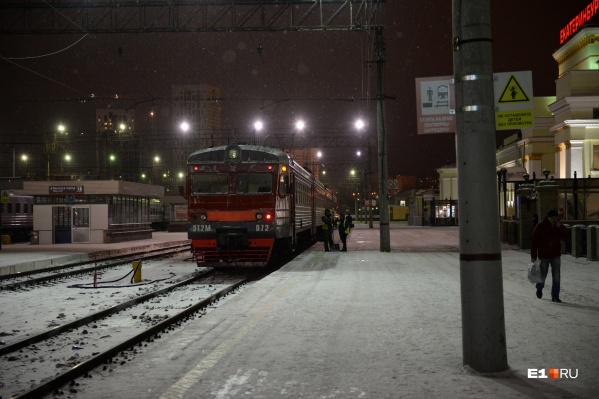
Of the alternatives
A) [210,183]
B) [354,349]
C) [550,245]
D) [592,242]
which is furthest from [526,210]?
[354,349]

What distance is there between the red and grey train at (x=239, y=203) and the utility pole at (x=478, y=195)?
11.3 meters

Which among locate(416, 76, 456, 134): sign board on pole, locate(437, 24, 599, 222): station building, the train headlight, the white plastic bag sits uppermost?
locate(437, 24, 599, 222): station building

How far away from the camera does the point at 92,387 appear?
19.2 ft

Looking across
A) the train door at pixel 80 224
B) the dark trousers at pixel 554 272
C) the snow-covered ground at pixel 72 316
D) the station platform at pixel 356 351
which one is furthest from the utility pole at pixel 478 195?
the train door at pixel 80 224

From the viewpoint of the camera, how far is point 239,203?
17531mm

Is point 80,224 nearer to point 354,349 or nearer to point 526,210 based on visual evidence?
point 526,210

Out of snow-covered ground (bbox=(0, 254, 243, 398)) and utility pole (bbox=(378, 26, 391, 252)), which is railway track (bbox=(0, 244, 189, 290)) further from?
utility pole (bbox=(378, 26, 391, 252))

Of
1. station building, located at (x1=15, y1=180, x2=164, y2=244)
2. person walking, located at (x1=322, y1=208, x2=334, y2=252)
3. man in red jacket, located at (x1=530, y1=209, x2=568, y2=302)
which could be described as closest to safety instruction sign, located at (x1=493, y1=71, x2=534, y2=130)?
man in red jacket, located at (x1=530, y1=209, x2=568, y2=302)

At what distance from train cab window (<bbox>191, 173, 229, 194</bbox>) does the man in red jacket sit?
9373 mm

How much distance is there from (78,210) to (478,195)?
106 ft

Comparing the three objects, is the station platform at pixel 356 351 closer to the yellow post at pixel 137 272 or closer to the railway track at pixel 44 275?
the yellow post at pixel 137 272

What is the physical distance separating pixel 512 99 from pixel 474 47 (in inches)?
67.7

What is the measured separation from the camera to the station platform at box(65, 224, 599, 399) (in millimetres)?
5453

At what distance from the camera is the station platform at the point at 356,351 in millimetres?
5453
